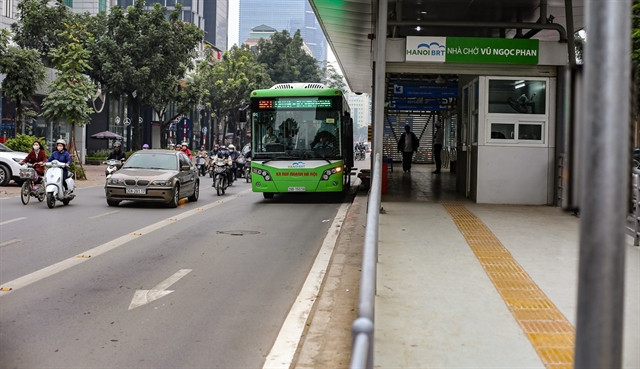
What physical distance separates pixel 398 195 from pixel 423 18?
5.93 m

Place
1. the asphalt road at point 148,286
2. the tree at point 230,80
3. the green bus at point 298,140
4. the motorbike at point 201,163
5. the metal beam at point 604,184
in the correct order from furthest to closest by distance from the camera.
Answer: the tree at point 230,80 → the motorbike at point 201,163 → the green bus at point 298,140 → the asphalt road at point 148,286 → the metal beam at point 604,184

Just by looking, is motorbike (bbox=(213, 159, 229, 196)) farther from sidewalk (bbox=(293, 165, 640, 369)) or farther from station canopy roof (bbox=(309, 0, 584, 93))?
sidewalk (bbox=(293, 165, 640, 369))

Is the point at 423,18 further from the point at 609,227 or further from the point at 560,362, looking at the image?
Answer: the point at 609,227

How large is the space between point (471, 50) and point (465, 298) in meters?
8.83

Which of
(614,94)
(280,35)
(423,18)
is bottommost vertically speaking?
(614,94)

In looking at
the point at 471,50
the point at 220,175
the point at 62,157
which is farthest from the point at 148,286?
the point at 220,175

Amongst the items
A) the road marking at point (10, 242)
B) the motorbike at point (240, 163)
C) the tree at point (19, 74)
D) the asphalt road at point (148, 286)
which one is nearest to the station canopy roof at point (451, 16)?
the asphalt road at point (148, 286)

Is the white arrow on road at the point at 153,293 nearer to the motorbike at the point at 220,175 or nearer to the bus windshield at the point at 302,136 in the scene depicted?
the bus windshield at the point at 302,136

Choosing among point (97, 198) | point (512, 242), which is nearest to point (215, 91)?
point (97, 198)

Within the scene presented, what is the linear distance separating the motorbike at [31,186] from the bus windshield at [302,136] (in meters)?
5.48

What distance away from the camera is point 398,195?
693 inches

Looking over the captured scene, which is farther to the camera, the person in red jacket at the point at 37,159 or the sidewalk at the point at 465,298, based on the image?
the person in red jacket at the point at 37,159

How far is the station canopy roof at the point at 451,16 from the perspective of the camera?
15547mm

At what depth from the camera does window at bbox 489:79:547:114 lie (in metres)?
15.0
